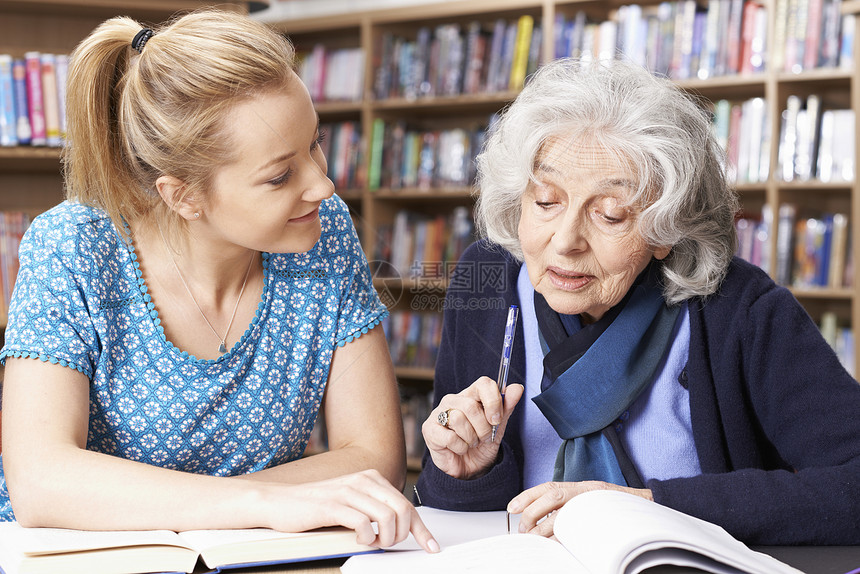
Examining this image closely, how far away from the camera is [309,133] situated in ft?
3.81

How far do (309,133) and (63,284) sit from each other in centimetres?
40

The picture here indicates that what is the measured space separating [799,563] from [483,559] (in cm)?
36

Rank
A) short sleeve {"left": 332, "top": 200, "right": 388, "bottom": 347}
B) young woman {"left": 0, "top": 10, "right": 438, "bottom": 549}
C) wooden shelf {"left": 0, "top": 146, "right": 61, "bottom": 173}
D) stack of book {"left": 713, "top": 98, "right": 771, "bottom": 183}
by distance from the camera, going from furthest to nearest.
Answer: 1. stack of book {"left": 713, "top": 98, "right": 771, "bottom": 183}
2. wooden shelf {"left": 0, "top": 146, "right": 61, "bottom": 173}
3. short sleeve {"left": 332, "top": 200, "right": 388, "bottom": 347}
4. young woman {"left": 0, "top": 10, "right": 438, "bottom": 549}

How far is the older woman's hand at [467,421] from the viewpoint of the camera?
1050mm

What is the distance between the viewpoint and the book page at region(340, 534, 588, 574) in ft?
2.65

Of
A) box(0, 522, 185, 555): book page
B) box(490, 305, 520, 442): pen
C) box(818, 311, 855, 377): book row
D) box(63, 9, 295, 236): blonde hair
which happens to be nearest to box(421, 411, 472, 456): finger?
box(490, 305, 520, 442): pen

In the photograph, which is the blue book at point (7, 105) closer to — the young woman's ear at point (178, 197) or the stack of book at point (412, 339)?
the stack of book at point (412, 339)

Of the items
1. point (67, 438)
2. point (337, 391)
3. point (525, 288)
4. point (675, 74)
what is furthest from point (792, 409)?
point (675, 74)

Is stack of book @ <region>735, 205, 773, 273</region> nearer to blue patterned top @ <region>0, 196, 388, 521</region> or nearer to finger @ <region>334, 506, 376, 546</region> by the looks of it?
blue patterned top @ <region>0, 196, 388, 521</region>

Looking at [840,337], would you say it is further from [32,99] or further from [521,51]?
[32,99]

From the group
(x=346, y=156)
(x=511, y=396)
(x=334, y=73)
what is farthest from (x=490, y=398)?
(x=334, y=73)

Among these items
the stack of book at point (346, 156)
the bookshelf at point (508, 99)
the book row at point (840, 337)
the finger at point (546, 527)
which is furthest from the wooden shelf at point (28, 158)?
the book row at point (840, 337)

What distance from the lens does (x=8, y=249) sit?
2.71 meters

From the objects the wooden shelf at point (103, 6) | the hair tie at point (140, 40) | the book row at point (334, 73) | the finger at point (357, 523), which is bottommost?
the finger at point (357, 523)
